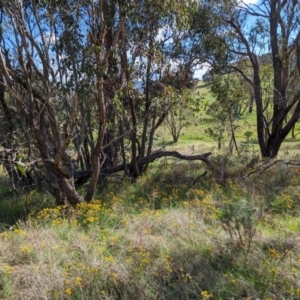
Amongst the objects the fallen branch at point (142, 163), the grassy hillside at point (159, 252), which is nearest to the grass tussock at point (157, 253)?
the grassy hillside at point (159, 252)

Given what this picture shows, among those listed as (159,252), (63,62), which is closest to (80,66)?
(63,62)

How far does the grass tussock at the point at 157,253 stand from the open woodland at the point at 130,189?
18 mm

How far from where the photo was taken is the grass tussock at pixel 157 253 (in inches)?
140

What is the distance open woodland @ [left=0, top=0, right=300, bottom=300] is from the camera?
3736 mm

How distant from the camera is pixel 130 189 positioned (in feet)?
28.7

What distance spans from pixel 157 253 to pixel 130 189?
4487mm

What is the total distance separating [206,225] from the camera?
523cm

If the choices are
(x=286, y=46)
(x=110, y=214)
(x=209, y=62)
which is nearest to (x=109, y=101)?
(x=110, y=214)

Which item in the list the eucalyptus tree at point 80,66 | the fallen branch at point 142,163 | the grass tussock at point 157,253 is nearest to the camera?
the grass tussock at point 157,253

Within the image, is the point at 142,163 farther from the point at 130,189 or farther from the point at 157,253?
the point at 157,253

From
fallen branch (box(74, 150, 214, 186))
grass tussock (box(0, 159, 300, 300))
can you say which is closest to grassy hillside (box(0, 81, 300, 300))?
grass tussock (box(0, 159, 300, 300))

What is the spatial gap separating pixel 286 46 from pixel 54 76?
26.7ft

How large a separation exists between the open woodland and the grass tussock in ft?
0.06

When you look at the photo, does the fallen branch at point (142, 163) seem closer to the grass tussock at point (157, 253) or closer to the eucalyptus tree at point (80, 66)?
the eucalyptus tree at point (80, 66)
